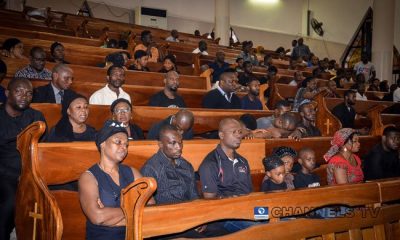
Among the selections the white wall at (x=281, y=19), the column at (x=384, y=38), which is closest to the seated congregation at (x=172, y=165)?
the column at (x=384, y=38)

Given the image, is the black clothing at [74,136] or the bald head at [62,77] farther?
the bald head at [62,77]

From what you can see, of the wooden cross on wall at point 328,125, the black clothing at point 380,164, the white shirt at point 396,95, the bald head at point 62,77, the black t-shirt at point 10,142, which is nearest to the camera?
the black t-shirt at point 10,142

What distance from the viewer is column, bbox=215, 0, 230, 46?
1267 centimetres

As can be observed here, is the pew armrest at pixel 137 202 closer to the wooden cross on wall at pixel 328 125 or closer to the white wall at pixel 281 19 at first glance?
the wooden cross on wall at pixel 328 125

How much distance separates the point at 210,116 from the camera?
444cm

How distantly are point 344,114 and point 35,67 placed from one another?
4198mm

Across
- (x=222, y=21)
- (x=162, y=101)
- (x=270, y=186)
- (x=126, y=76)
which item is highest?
(x=222, y=21)

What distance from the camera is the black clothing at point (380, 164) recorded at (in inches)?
160

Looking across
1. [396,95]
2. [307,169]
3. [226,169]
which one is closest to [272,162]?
[226,169]

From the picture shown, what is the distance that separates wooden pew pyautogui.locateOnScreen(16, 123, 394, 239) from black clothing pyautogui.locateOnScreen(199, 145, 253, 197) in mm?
189

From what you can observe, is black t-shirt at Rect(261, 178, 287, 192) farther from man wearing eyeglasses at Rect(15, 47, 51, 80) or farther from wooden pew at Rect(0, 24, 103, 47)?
wooden pew at Rect(0, 24, 103, 47)

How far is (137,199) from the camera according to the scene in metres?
1.62

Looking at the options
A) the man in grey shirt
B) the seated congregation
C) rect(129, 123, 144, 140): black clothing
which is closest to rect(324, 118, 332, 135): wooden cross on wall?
the seated congregation

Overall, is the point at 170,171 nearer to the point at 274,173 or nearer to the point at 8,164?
the point at 274,173
